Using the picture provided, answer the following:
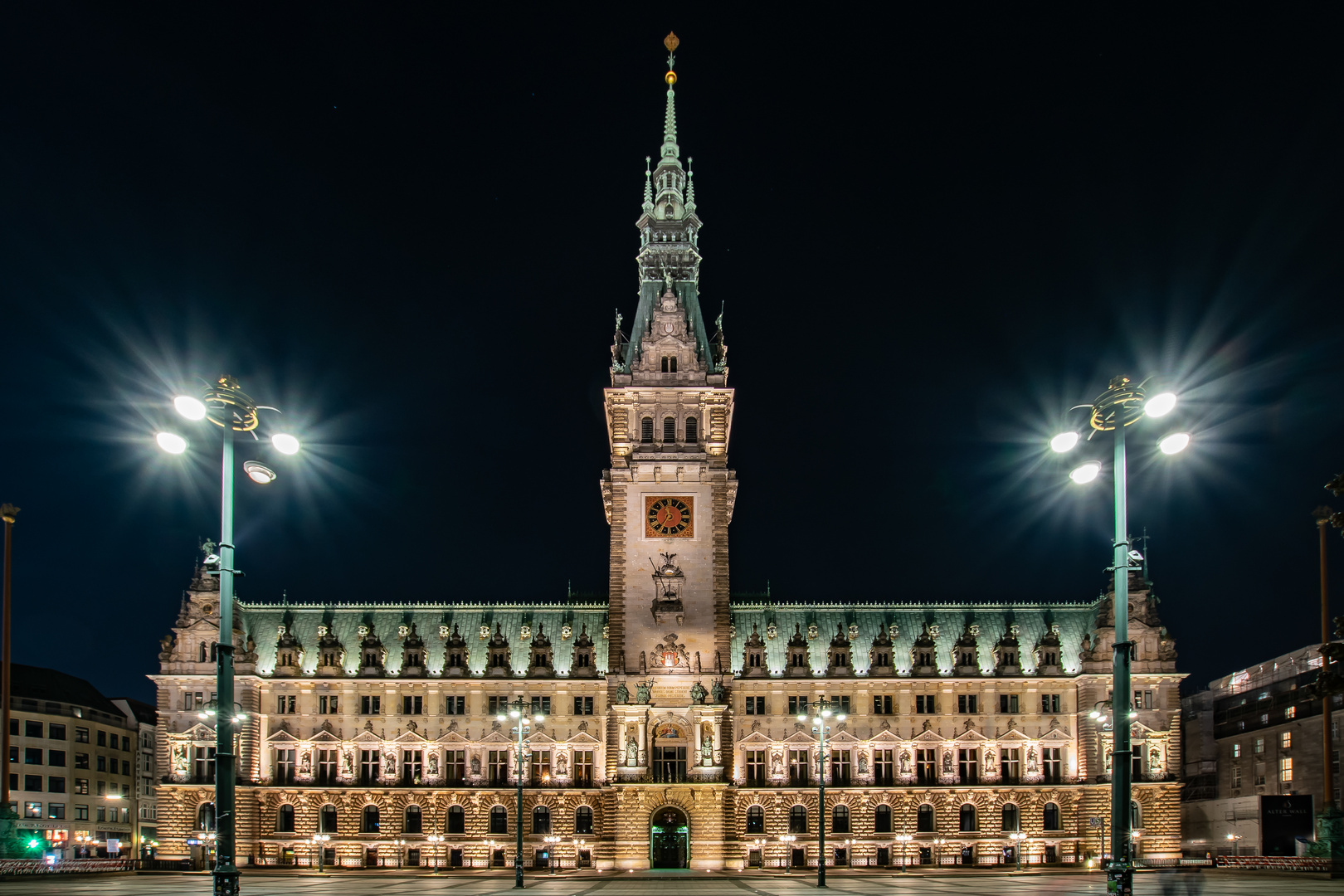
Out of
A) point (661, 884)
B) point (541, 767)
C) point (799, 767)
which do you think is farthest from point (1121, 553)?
point (541, 767)

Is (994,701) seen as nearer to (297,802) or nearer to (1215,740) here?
(1215,740)

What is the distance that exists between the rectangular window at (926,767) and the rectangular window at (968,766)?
179 centimetres

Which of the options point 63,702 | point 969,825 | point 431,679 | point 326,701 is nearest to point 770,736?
point 969,825

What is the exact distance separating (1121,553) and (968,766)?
67.7 m

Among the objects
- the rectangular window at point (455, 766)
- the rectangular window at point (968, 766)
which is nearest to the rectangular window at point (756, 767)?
the rectangular window at point (968, 766)

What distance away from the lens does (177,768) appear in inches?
3632

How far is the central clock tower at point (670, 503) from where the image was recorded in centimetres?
9250

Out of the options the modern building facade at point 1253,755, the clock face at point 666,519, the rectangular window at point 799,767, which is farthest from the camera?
the modern building facade at point 1253,755

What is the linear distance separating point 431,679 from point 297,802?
13.0 metres

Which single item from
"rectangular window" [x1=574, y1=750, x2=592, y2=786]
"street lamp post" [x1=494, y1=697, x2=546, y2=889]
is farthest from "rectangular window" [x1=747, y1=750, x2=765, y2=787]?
"street lamp post" [x1=494, y1=697, x2=546, y2=889]

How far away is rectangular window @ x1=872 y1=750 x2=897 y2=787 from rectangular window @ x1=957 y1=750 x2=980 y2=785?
488 cm

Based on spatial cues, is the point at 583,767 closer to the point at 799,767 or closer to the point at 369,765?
Answer: the point at 369,765

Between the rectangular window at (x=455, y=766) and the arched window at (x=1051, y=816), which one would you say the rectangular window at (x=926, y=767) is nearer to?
the arched window at (x=1051, y=816)

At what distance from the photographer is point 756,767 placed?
95125 millimetres
